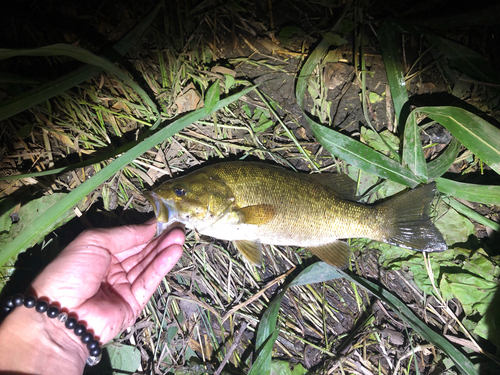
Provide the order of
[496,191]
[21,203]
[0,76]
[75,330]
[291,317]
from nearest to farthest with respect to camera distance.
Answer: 1. [75,330]
2. [0,76]
3. [496,191]
4. [21,203]
5. [291,317]

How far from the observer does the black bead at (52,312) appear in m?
1.99

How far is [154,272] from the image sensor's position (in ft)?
8.04

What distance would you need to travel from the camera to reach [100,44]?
2.62 m

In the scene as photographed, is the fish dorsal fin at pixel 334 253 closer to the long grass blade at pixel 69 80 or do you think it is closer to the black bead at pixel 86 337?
the black bead at pixel 86 337

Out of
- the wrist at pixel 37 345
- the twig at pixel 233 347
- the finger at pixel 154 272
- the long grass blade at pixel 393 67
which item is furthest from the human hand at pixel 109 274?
the long grass blade at pixel 393 67

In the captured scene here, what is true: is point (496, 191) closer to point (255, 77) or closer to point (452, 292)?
point (452, 292)

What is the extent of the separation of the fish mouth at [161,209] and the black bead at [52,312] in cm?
88

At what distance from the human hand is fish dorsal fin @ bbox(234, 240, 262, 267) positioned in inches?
21.7

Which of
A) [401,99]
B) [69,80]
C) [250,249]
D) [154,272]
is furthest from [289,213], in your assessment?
[69,80]

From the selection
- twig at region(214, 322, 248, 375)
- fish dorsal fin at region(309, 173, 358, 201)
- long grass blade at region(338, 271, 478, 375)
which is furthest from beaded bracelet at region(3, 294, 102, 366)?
fish dorsal fin at region(309, 173, 358, 201)

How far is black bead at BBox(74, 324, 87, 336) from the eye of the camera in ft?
6.82

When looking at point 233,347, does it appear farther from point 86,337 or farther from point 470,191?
point 470,191

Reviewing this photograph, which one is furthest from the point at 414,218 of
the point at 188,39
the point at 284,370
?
the point at 188,39

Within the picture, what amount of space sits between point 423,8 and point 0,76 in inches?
149
